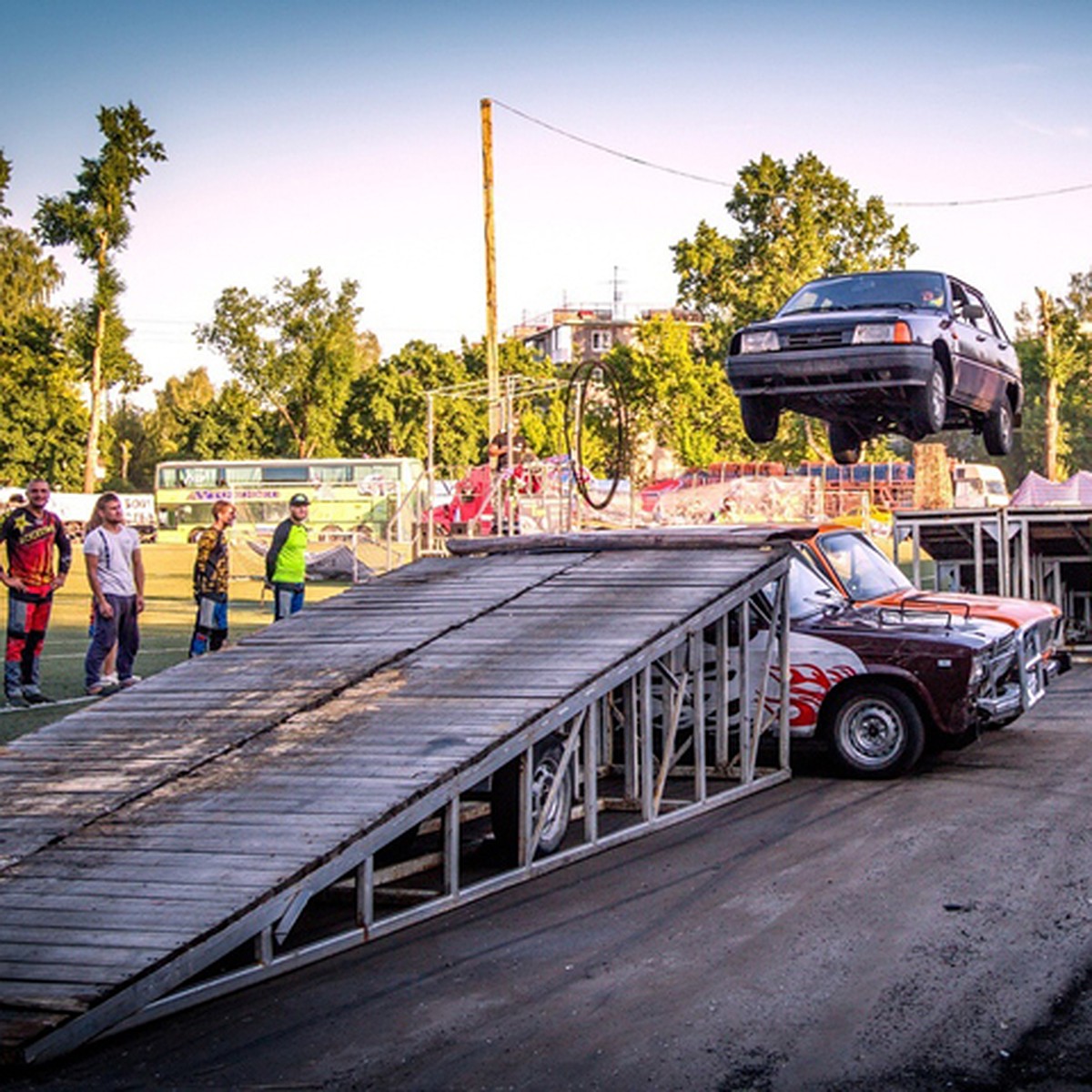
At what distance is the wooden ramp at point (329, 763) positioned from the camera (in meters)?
5.56

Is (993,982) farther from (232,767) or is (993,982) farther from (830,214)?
(830,214)

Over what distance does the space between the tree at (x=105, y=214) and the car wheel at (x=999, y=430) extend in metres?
50.1

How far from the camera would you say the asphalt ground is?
4.88 m

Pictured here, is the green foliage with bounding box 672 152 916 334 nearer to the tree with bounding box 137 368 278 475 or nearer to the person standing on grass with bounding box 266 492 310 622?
the tree with bounding box 137 368 278 475

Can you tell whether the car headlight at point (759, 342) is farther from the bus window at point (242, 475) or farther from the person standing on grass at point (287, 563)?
the bus window at point (242, 475)

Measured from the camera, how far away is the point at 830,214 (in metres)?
54.8

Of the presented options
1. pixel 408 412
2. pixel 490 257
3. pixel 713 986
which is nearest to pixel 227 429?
pixel 408 412

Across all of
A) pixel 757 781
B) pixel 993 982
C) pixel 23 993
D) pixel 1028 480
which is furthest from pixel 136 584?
pixel 1028 480

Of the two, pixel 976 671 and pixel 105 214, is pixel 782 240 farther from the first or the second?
pixel 976 671

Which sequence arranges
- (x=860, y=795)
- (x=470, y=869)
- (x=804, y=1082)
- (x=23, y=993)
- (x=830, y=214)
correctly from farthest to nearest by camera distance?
1. (x=830, y=214)
2. (x=860, y=795)
3. (x=470, y=869)
4. (x=23, y=993)
5. (x=804, y=1082)

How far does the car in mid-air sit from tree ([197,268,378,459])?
64187 mm

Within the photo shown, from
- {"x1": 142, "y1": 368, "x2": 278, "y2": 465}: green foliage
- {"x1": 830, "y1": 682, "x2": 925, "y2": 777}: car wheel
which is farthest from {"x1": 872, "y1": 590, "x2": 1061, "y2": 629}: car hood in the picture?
{"x1": 142, "y1": 368, "x2": 278, "y2": 465}: green foliage

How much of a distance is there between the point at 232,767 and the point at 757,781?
4077 millimetres

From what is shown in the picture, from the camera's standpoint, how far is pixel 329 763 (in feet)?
22.8
